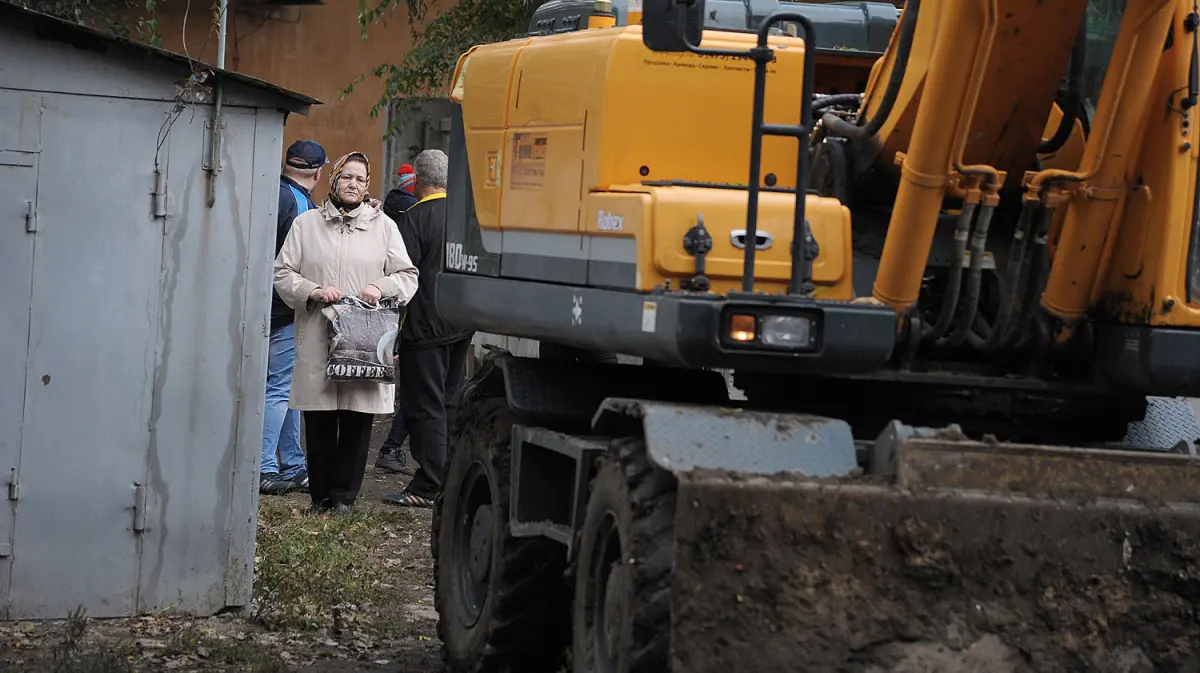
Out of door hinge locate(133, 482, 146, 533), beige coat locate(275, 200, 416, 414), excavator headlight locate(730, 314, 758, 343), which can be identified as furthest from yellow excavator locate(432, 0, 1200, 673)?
beige coat locate(275, 200, 416, 414)

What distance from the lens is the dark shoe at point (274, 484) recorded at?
11.5 m

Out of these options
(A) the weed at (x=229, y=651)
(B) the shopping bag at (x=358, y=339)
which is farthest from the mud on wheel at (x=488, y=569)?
(B) the shopping bag at (x=358, y=339)

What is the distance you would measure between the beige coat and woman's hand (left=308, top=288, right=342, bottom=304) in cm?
4

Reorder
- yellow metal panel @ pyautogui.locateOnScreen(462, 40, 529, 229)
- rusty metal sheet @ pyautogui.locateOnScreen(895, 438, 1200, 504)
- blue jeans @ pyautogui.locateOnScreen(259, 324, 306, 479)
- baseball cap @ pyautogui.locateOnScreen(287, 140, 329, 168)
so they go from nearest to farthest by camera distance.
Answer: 1. rusty metal sheet @ pyautogui.locateOnScreen(895, 438, 1200, 504)
2. yellow metal panel @ pyautogui.locateOnScreen(462, 40, 529, 229)
3. blue jeans @ pyautogui.locateOnScreen(259, 324, 306, 479)
4. baseball cap @ pyautogui.locateOnScreen(287, 140, 329, 168)

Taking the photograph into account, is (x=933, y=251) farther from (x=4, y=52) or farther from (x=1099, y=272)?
(x=4, y=52)

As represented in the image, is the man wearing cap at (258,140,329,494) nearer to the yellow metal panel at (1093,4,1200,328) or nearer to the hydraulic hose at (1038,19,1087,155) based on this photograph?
the hydraulic hose at (1038,19,1087,155)

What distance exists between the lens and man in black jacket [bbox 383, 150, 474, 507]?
11.3 m

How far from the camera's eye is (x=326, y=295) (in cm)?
1034

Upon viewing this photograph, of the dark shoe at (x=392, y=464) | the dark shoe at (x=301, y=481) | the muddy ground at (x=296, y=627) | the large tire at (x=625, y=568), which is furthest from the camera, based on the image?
the dark shoe at (x=392, y=464)

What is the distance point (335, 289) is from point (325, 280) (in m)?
0.10

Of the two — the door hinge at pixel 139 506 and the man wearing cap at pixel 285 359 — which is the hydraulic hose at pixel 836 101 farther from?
the man wearing cap at pixel 285 359

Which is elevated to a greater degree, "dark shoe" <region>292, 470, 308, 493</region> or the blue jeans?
the blue jeans

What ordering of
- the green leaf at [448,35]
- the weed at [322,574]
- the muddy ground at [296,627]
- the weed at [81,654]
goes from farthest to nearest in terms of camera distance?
the green leaf at [448,35], the weed at [322,574], the muddy ground at [296,627], the weed at [81,654]

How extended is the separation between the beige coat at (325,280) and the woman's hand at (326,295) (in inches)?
1.6
